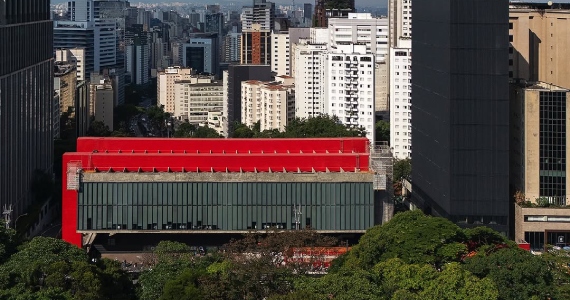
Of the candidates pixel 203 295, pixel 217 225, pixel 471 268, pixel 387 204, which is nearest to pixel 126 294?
pixel 203 295

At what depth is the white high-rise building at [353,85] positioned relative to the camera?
256ft

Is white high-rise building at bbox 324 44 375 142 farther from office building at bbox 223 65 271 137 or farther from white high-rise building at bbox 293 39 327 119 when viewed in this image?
office building at bbox 223 65 271 137

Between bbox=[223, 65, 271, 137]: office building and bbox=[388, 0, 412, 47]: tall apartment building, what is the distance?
1323cm

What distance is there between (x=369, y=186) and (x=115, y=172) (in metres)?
11.1

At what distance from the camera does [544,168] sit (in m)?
50.0

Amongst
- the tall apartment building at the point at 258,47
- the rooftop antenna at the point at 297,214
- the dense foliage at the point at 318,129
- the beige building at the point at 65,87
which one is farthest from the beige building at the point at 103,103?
the rooftop antenna at the point at 297,214

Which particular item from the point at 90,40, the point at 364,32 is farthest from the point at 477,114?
the point at 90,40

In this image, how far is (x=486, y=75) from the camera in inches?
1848

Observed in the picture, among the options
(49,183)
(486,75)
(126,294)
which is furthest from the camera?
(49,183)

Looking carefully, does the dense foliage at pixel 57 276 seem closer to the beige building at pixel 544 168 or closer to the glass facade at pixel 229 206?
the glass facade at pixel 229 206

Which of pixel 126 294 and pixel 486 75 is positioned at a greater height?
pixel 486 75

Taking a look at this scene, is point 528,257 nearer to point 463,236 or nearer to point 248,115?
point 463,236

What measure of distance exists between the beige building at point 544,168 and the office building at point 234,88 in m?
49.6

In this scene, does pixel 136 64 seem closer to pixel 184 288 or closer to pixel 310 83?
pixel 310 83
